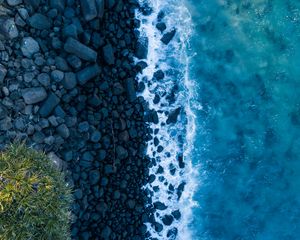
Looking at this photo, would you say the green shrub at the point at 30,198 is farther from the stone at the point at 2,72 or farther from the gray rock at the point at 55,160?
the stone at the point at 2,72

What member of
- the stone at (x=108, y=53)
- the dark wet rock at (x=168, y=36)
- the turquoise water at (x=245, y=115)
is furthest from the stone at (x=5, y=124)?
the turquoise water at (x=245, y=115)

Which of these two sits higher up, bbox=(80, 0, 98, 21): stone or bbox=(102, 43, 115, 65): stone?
bbox=(80, 0, 98, 21): stone

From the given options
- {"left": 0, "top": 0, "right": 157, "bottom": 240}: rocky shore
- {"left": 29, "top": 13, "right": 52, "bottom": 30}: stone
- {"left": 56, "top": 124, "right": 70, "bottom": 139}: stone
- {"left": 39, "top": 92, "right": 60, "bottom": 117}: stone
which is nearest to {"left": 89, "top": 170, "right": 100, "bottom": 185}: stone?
{"left": 0, "top": 0, "right": 157, "bottom": 240}: rocky shore

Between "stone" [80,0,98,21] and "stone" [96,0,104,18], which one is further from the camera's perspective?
"stone" [96,0,104,18]

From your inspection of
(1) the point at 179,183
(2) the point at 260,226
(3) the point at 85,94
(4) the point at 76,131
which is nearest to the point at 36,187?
(4) the point at 76,131

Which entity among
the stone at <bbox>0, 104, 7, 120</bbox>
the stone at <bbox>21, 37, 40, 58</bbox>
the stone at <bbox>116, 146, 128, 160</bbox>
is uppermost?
the stone at <bbox>21, 37, 40, 58</bbox>

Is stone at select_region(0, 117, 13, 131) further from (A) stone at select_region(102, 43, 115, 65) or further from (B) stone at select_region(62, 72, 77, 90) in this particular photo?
(A) stone at select_region(102, 43, 115, 65)

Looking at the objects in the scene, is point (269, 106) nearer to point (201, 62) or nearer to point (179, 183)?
point (201, 62)
